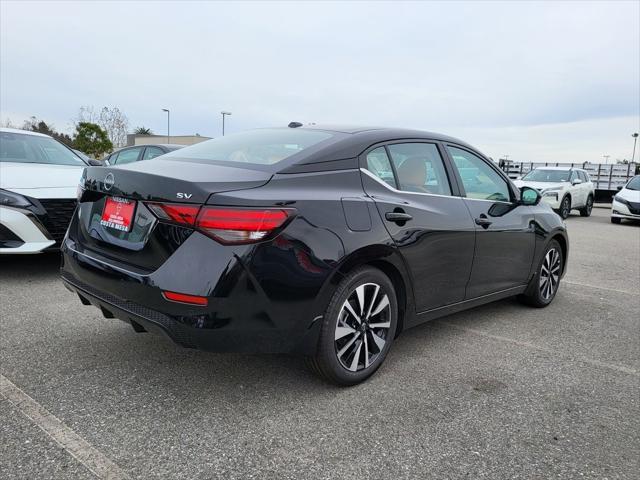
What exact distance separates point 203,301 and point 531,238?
3.21 meters

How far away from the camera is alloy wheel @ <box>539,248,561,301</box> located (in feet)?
16.3

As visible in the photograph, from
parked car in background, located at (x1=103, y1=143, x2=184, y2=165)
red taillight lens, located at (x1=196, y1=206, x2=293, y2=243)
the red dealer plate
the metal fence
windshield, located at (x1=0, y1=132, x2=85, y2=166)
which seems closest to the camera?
red taillight lens, located at (x1=196, y1=206, x2=293, y2=243)

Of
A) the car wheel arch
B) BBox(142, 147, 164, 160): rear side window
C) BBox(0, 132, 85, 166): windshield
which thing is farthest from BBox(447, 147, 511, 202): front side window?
BBox(142, 147, 164, 160): rear side window

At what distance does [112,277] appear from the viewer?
275 cm

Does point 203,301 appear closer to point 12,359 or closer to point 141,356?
point 141,356

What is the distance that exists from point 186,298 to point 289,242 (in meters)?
0.56

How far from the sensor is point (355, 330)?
2998 mm

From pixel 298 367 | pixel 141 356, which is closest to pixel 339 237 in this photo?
pixel 298 367

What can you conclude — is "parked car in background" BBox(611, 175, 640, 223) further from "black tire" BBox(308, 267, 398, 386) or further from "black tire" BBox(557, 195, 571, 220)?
"black tire" BBox(308, 267, 398, 386)

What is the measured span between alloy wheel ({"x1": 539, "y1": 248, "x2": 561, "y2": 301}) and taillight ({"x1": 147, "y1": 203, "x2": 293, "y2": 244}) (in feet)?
10.9

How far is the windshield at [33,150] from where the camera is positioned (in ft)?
20.1

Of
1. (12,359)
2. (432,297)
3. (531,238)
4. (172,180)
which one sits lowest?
(12,359)

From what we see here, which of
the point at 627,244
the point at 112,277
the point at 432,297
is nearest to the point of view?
the point at 112,277

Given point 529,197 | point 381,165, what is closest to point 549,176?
point 529,197
